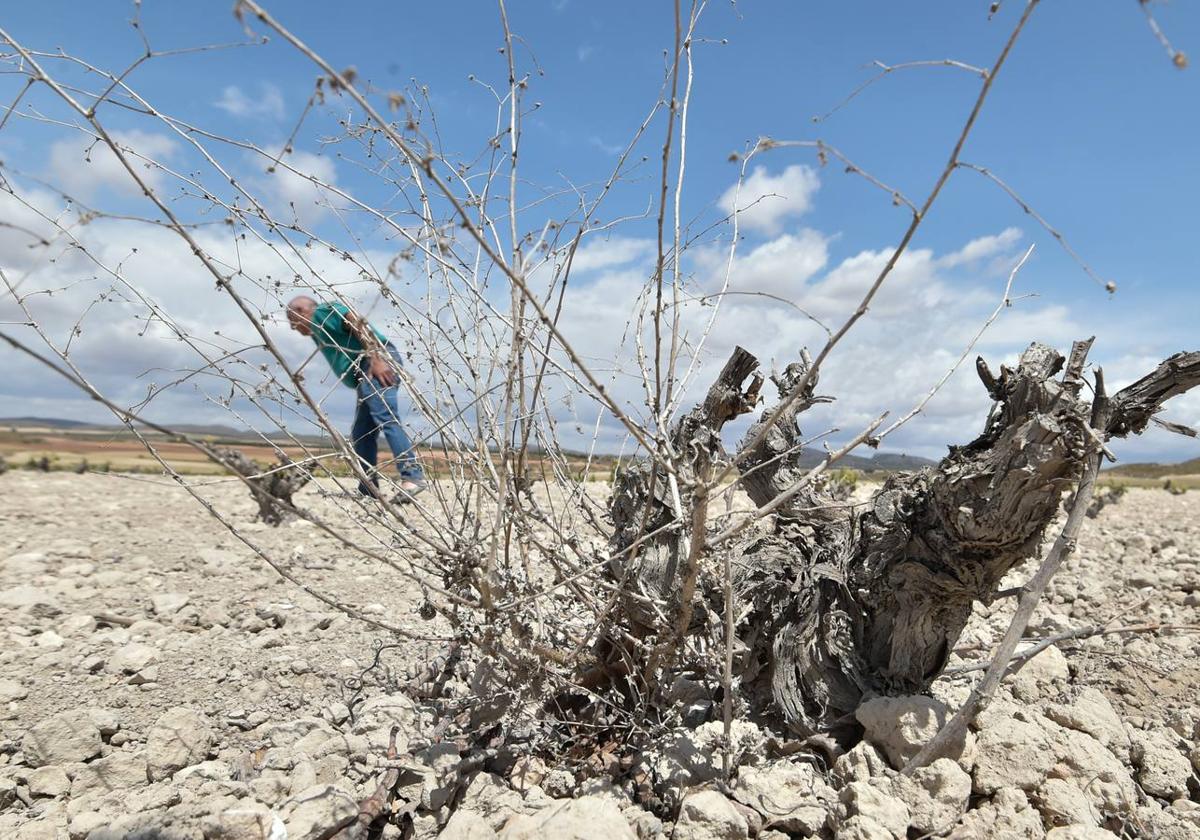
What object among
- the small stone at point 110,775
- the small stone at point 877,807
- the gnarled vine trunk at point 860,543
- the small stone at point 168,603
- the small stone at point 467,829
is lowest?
the small stone at point 110,775

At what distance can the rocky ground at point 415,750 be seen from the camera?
2.06 meters

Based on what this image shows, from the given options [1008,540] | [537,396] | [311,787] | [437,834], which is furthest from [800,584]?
[311,787]

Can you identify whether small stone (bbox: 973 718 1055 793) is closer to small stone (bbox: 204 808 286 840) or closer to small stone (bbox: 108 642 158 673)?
small stone (bbox: 204 808 286 840)

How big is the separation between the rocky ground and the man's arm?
72 cm

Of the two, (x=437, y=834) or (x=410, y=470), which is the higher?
(x=410, y=470)

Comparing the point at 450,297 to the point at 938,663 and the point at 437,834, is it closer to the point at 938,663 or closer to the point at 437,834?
the point at 437,834

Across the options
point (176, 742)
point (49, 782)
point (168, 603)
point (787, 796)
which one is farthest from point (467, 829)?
point (168, 603)

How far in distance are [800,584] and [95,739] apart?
2.45m

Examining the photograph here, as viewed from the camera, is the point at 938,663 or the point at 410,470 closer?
the point at 938,663

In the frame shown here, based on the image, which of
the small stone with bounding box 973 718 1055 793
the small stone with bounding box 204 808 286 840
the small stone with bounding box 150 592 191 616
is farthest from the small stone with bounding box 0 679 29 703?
the small stone with bounding box 973 718 1055 793

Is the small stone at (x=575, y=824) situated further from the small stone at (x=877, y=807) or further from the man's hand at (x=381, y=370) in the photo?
the man's hand at (x=381, y=370)

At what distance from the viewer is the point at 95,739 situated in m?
2.58

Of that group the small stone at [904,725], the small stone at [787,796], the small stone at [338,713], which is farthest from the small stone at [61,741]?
the small stone at [904,725]

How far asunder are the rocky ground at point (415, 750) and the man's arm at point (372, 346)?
2.36 ft
